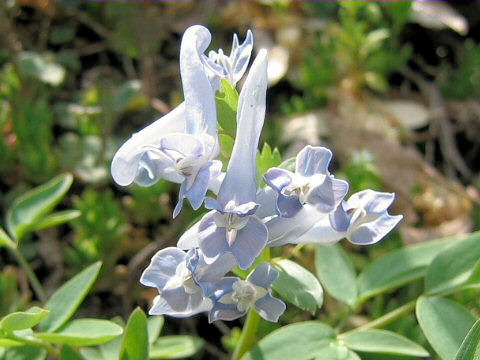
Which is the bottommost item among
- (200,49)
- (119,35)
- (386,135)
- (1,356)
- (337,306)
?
(337,306)

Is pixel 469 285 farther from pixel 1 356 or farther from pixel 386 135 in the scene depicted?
pixel 386 135

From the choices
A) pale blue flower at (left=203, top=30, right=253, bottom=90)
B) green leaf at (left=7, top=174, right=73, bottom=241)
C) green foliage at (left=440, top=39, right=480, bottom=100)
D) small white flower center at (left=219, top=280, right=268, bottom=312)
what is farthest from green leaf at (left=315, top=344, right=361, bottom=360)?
green foliage at (left=440, top=39, right=480, bottom=100)

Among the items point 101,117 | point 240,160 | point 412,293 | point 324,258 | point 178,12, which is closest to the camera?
point 240,160

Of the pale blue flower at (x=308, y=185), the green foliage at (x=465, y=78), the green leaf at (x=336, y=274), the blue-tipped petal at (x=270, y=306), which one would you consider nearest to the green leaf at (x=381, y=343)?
the green leaf at (x=336, y=274)

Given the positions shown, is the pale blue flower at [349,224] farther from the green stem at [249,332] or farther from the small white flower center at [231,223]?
the green stem at [249,332]

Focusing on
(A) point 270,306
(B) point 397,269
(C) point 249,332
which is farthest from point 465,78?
(A) point 270,306

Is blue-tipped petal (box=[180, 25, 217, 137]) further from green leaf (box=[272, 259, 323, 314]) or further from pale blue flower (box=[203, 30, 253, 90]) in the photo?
green leaf (box=[272, 259, 323, 314])

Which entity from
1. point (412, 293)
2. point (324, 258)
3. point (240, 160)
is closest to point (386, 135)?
point (412, 293)
